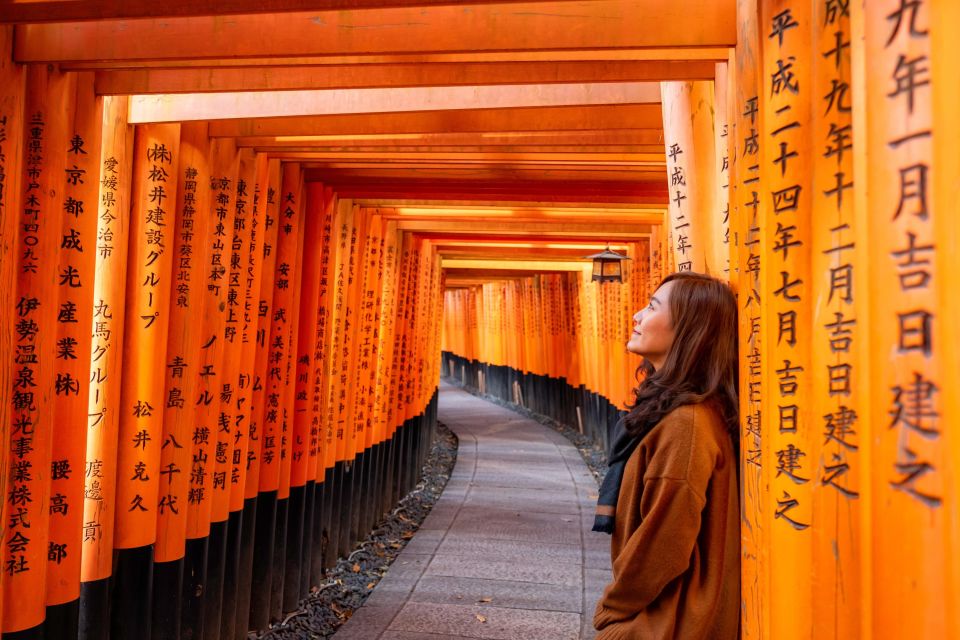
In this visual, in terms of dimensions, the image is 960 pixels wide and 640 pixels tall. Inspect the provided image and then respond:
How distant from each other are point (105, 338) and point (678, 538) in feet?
9.09

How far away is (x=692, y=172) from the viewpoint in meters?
3.13

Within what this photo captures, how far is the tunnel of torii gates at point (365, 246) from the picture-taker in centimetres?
124

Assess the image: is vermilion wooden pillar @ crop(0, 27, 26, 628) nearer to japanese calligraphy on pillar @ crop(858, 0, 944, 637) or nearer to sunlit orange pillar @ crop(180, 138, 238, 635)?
sunlit orange pillar @ crop(180, 138, 238, 635)

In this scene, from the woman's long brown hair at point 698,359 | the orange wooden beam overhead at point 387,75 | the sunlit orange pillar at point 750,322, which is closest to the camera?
the sunlit orange pillar at point 750,322

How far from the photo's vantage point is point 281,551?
5773 millimetres

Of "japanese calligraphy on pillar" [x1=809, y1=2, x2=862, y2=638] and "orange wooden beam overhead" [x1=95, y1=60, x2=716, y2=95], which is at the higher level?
"orange wooden beam overhead" [x1=95, y1=60, x2=716, y2=95]

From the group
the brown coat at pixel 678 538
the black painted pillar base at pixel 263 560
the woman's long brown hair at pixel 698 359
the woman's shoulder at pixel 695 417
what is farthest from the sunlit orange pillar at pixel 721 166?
the black painted pillar base at pixel 263 560

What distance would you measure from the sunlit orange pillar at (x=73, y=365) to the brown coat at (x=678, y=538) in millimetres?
2313

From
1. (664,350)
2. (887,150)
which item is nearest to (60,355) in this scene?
(664,350)

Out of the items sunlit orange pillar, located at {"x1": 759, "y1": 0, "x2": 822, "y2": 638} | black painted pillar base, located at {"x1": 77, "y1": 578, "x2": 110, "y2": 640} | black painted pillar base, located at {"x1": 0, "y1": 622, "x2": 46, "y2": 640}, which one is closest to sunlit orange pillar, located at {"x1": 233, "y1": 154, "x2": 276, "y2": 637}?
black painted pillar base, located at {"x1": 77, "y1": 578, "x2": 110, "y2": 640}

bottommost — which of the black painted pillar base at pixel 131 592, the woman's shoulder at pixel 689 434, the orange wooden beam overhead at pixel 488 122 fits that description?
the black painted pillar base at pixel 131 592

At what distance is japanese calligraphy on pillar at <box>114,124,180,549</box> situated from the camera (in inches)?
149

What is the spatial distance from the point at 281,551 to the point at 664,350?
13.9 feet

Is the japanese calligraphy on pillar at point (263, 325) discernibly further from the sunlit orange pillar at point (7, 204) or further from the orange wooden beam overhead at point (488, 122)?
the sunlit orange pillar at point (7, 204)
